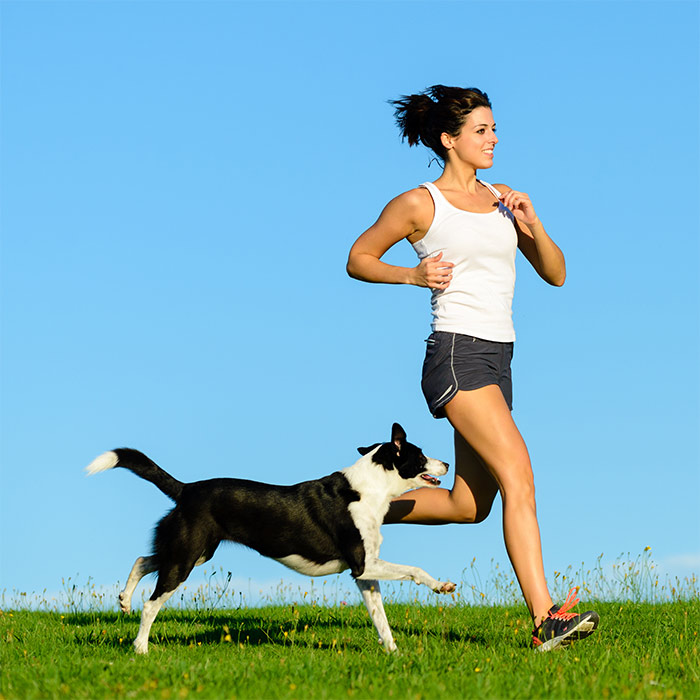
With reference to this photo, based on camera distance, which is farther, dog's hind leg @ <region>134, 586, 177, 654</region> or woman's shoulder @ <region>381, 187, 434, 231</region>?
dog's hind leg @ <region>134, 586, 177, 654</region>

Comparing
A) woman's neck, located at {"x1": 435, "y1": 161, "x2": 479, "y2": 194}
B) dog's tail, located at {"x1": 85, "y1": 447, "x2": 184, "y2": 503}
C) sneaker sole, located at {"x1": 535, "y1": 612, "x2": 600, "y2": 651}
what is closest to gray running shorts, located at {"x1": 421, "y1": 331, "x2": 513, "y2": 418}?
woman's neck, located at {"x1": 435, "y1": 161, "x2": 479, "y2": 194}

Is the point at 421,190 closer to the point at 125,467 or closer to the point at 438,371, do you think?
the point at 438,371

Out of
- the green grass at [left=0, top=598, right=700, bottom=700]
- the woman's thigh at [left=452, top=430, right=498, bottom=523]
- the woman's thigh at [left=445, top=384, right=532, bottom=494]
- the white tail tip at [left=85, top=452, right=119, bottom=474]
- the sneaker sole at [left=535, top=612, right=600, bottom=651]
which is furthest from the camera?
the white tail tip at [left=85, top=452, right=119, bottom=474]

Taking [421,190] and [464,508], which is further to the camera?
[464,508]

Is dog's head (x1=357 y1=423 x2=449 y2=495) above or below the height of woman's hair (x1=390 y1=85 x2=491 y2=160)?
below

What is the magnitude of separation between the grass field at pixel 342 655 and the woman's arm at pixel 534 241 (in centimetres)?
275

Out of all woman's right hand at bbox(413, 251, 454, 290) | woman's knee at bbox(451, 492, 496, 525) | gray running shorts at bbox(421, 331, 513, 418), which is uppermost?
woman's right hand at bbox(413, 251, 454, 290)

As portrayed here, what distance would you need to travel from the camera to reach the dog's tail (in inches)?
277

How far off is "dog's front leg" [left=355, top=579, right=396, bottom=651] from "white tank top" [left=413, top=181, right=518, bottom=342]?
198cm

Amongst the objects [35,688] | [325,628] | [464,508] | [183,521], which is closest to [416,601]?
[325,628]

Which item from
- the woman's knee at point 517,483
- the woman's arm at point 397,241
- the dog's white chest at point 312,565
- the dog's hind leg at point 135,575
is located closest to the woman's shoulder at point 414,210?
the woman's arm at point 397,241

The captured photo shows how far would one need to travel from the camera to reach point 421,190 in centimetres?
650

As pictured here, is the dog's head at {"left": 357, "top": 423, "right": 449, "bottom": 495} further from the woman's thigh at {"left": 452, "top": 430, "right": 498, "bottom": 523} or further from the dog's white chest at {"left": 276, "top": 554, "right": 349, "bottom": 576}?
the dog's white chest at {"left": 276, "top": 554, "right": 349, "bottom": 576}

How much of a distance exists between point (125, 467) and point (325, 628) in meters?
2.29
